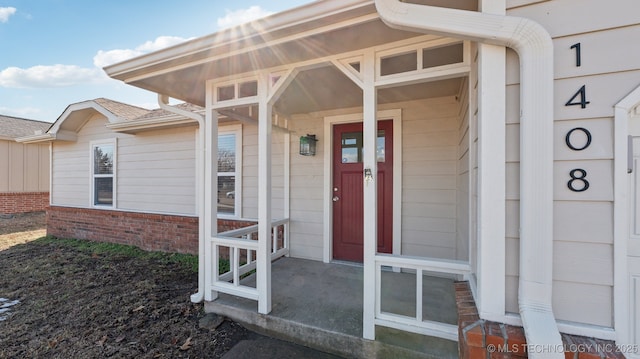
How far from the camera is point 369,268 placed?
2027mm

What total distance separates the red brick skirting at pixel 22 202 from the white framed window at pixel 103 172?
22.5ft

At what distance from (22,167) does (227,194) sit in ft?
36.5

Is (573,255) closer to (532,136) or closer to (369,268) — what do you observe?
(532,136)

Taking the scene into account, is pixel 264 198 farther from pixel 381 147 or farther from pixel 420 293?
pixel 381 147

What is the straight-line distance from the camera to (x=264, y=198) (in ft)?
8.38

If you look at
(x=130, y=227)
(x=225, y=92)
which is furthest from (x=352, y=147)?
(x=130, y=227)

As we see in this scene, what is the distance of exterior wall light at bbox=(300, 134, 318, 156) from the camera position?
3803mm

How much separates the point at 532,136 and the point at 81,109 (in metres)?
8.02

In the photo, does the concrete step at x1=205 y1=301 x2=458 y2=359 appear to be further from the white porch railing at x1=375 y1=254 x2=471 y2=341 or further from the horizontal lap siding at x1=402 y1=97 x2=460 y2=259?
the horizontal lap siding at x1=402 y1=97 x2=460 y2=259

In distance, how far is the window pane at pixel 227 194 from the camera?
15.5 ft

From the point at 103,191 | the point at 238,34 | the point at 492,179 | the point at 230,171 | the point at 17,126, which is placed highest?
the point at 17,126

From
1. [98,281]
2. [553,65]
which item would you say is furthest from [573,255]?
[98,281]

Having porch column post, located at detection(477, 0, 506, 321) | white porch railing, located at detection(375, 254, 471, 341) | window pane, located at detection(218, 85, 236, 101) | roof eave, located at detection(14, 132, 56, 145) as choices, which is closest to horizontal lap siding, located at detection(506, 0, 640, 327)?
porch column post, located at detection(477, 0, 506, 321)

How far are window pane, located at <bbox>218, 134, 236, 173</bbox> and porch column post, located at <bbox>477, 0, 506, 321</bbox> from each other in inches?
161
